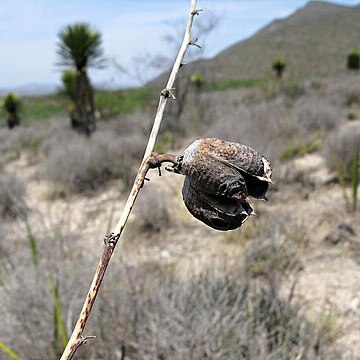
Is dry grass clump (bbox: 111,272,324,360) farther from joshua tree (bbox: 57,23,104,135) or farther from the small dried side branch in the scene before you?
joshua tree (bbox: 57,23,104,135)

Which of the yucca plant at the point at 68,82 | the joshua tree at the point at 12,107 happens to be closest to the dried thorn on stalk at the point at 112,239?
the yucca plant at the point at 68,82

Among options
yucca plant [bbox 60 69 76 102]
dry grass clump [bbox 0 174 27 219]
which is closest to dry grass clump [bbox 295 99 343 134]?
dry grass clump [bbox 0 174 27 219]

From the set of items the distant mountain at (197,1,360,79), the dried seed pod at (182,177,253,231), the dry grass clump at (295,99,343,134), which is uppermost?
the distant mountain at (197,1,360,79)

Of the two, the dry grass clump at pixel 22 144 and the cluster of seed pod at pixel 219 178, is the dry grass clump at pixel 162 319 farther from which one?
the dry grass clump at pixel 22 144

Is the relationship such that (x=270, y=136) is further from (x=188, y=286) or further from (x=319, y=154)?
(x=188, y=286)

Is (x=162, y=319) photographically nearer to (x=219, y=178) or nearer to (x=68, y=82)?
(x=219, y=178)

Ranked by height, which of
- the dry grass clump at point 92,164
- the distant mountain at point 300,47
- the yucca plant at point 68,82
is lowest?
the dry grass clump at point 92,164

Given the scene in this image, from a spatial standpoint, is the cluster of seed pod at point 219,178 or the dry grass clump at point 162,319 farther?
the dry grass clump at point 162,319
